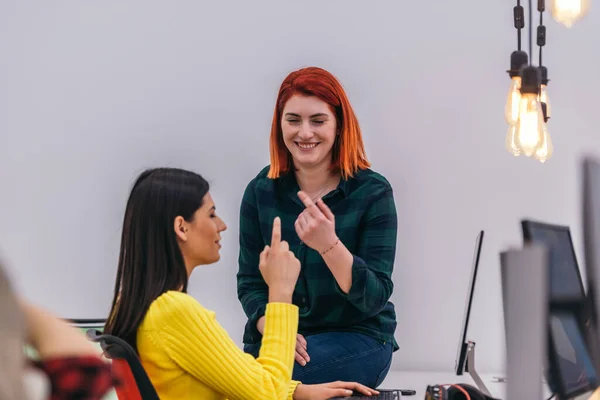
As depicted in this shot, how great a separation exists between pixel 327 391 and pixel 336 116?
0.76 meters

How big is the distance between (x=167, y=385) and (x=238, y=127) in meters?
2.77

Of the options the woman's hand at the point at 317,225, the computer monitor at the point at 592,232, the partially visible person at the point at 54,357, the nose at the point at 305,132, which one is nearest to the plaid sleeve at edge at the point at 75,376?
the partially visible person at the point at 54,357

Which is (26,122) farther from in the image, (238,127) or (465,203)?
(465,203)

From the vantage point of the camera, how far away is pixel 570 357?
1220mm

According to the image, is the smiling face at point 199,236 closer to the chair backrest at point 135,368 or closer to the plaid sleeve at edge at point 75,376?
the chair backrest at point 135,368

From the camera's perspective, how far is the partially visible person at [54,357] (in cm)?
43

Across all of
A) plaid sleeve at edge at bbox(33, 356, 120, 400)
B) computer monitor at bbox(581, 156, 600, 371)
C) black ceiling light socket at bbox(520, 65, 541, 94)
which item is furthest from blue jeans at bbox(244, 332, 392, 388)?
plaid sleeve at edge at bbox(33, 356, 120, 400)

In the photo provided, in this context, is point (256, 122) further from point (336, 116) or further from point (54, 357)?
point (54, 357)

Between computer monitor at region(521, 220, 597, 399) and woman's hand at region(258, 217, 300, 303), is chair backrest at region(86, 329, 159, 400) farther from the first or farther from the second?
computer monitor at region(521, 220, 597, 399)

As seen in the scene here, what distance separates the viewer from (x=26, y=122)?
14.0ft

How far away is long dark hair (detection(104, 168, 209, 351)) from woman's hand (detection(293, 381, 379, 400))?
0.47 metres

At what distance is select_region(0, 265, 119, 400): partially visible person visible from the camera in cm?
43

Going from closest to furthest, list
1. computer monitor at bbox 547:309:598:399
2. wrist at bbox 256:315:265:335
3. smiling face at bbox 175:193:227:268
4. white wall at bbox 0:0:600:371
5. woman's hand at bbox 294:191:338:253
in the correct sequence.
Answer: computer monitor at bbox 547:309:598:399 → smiling face at bbox 175:193:227:268 → woman's hand at bbox 294:191:338:253 → wrist at bbox 256:315:265:335 → white wall at bbox 0:0:600:371

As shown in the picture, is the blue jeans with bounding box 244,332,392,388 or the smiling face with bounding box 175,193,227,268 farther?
the blue jeans with bounding box 244,332,392,388
